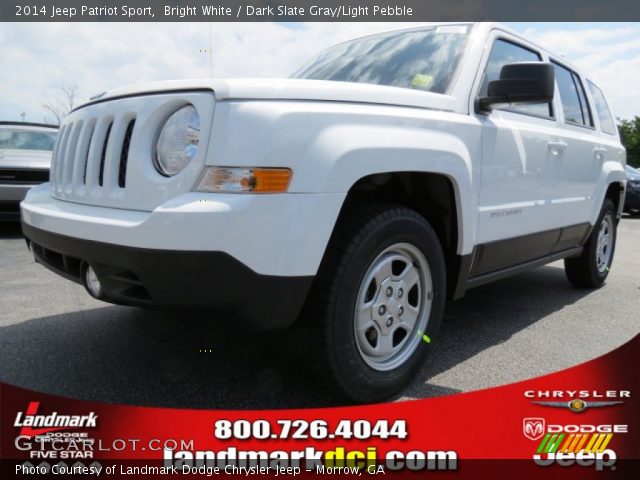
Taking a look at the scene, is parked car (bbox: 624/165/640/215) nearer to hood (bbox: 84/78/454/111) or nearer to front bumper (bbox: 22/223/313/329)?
hood (bbox: 84/78/454/111)

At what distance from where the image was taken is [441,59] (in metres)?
2.72

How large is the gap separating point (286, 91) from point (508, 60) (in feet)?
6.10

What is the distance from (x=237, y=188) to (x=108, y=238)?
517 mm

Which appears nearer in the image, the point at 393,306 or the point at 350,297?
the point at 350,297

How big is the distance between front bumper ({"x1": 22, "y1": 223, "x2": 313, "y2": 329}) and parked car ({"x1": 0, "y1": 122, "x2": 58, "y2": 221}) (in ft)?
18.0

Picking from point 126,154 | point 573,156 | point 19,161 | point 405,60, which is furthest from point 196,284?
point 19,161

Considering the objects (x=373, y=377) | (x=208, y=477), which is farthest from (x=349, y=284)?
(x=208, y=477)

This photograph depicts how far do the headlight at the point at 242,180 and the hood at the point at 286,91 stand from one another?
0.25 m

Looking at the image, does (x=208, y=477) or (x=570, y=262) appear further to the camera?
(x=570, y=262)

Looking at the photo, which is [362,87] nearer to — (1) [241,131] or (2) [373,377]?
(1) [241,131]

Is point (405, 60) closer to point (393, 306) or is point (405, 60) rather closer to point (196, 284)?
point (393, 306)

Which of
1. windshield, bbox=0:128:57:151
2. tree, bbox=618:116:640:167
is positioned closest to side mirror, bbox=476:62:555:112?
windshield, bbox=0:128:57:151

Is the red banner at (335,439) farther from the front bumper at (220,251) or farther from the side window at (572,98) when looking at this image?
the side window at (572,98)

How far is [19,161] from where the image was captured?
265 inches
